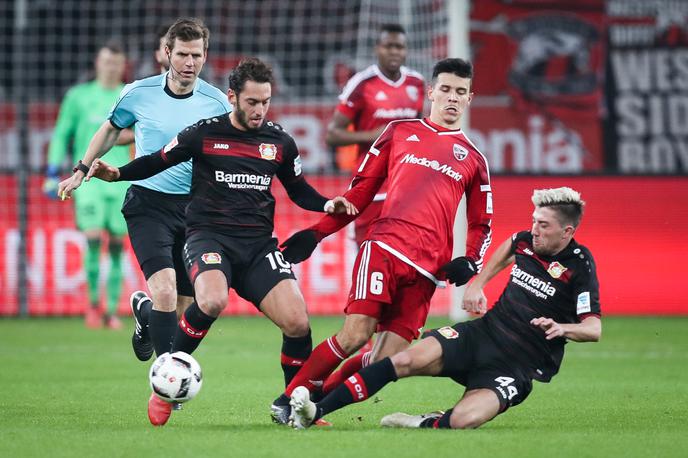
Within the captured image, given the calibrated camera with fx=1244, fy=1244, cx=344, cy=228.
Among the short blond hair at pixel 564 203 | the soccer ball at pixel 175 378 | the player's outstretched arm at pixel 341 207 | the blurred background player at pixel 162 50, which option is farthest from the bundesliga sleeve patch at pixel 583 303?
the blurred background player at pixel 162 50

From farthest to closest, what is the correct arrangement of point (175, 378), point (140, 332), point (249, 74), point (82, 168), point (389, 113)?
1. point (389, 113)
2. point (140, 332)
3. point (82, 168)
4. point (249, 74)
5. point (175, 378)

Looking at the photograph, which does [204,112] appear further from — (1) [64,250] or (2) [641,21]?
(2) [641,21]

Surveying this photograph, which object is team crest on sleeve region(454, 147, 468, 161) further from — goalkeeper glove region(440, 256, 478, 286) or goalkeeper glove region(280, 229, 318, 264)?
goalkeeper glove region(280, 229, 318, 264)

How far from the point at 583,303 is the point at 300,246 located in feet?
5.28

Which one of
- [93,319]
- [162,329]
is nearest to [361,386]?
[162,329]

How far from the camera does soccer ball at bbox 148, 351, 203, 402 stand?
21.2ft

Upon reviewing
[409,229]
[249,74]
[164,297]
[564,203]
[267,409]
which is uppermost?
[249,74]

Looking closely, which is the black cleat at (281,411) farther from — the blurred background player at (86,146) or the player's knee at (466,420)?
the blurred background player at (86,146)

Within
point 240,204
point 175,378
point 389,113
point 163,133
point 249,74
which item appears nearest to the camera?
point 175,378

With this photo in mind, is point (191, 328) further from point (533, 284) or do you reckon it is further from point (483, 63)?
point (483, 63)

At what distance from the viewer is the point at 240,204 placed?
6.97 meters

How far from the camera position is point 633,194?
1481cm

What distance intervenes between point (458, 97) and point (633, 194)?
8.30 meters

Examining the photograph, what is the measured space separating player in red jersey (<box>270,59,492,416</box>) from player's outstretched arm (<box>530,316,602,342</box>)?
584 mm
